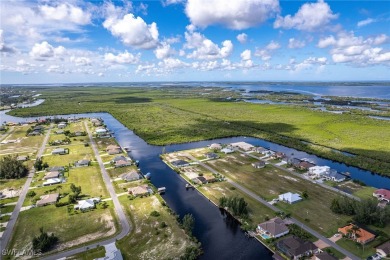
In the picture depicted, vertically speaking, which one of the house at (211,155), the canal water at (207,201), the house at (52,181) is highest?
the house at (211,155)

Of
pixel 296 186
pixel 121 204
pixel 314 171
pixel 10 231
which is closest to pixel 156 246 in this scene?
pixel 121 204

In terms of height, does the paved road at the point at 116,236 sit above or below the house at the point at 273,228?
below

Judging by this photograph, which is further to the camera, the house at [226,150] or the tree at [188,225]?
the house at [226,150]

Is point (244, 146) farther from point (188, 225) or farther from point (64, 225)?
point (64, 225)

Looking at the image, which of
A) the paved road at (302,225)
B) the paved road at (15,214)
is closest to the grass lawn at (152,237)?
the paved road at (15,214)

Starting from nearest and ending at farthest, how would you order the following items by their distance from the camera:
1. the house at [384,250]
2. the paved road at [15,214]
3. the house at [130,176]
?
the house at [384,250] < the paved road at [15,214] < the house at [130,176]

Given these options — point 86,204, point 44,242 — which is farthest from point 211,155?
point 44,242

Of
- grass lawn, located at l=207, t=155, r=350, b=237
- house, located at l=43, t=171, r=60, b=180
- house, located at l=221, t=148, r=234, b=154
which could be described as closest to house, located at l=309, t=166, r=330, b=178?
grass lawn, located at l=207, t=155, r=350, b=237

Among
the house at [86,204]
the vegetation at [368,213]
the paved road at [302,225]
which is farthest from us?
the house at [86,204]

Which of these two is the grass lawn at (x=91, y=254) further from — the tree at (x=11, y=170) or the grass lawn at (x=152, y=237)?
the tree at (x=11, y=170)
